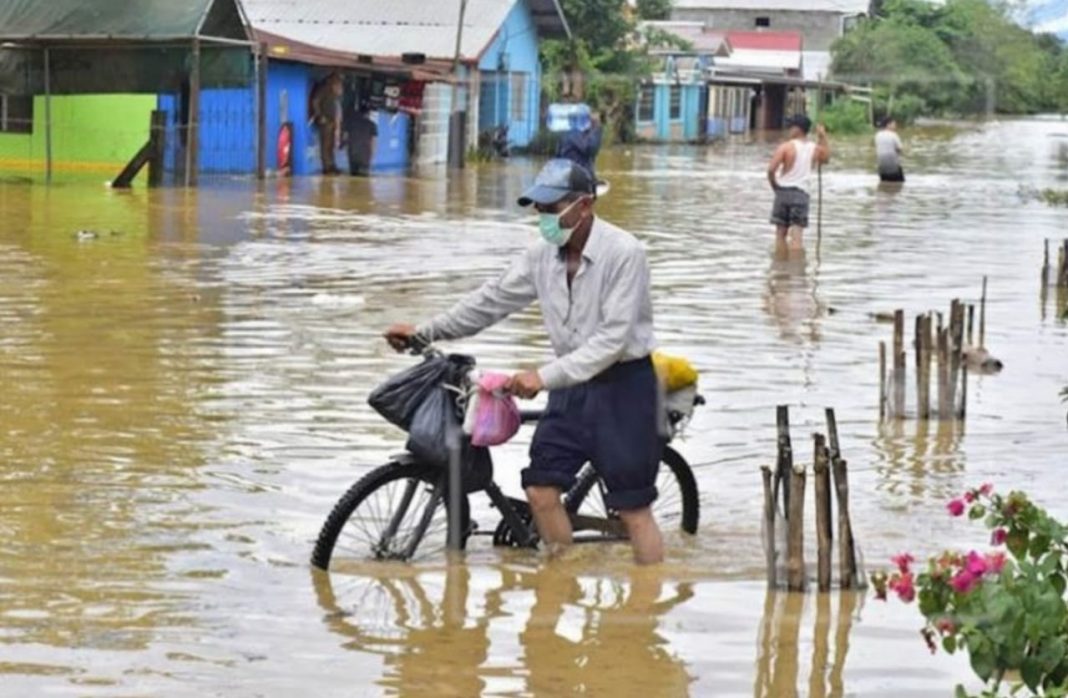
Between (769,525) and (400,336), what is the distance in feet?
4.55

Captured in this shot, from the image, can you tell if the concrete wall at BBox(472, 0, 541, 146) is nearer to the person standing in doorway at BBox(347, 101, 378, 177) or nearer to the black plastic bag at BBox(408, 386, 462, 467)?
the person standing in doorway at BBox(347, 101, 378, 177)

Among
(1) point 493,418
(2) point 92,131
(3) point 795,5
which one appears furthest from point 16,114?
(3) point 795,5

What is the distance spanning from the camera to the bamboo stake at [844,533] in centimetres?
713

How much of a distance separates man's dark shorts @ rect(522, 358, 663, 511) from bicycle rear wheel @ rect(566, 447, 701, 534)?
509mm

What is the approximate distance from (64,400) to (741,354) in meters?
4.59

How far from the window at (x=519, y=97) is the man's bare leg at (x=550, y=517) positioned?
4108cm

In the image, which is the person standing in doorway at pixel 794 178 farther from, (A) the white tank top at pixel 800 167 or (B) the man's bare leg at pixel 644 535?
(B) the man's bare leg at pixel 644 535

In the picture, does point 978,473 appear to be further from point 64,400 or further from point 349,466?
point 64,400

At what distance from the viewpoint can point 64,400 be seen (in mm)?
11133

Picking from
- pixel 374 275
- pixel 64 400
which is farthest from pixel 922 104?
pixel 64 400

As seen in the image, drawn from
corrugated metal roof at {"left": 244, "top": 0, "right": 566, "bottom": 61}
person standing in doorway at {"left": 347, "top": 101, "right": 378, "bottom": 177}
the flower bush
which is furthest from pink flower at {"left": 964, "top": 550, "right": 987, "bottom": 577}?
corrugated metal roof at {"left": 244, "top": 0, "right": 566, "bottom": 61}

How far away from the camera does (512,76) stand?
48.1 m

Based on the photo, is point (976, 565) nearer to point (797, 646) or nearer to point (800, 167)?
point (797, 646)

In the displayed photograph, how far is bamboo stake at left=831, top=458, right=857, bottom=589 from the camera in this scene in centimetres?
713
